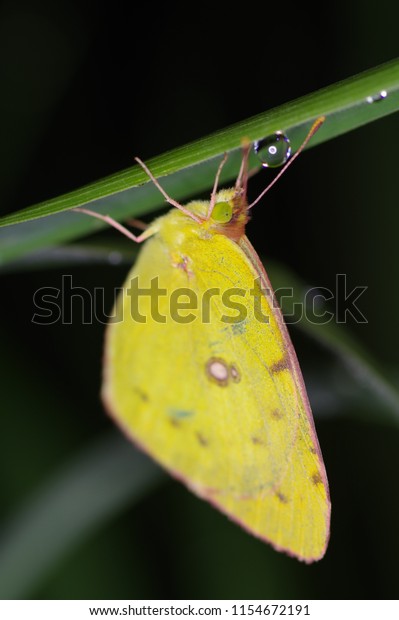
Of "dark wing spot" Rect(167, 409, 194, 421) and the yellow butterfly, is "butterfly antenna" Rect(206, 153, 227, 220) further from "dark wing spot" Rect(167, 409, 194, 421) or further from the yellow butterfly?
"dark wing spot" Rect(167, 409, 194, 421)

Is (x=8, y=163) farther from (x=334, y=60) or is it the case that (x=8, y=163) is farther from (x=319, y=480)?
(x=319, y=480)

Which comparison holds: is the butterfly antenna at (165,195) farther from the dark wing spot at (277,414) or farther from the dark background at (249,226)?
the dark background at (249,226)

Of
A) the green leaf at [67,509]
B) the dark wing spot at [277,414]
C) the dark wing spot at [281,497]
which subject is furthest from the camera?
the green leaf at [67,509]

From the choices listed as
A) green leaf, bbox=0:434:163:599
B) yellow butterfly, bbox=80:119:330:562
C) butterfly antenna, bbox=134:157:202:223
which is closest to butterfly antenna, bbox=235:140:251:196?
yellow butterfly, bbox=80:119:330:562

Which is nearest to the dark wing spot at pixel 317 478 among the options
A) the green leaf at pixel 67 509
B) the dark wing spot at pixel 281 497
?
the dark wing spot at pixel 281 497

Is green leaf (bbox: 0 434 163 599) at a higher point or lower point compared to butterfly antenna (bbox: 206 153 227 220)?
lower

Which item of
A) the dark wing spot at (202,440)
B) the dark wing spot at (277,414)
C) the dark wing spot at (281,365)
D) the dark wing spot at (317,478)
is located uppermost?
the dark wing spot at (281,365)

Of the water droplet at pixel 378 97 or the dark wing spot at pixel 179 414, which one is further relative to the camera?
the dark wing spot at pixel 179 414
